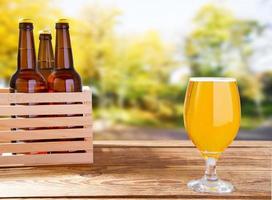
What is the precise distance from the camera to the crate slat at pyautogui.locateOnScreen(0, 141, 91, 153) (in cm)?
78

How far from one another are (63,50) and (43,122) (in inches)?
5.6

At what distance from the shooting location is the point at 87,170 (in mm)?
741

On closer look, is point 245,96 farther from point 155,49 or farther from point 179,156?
point 179,156

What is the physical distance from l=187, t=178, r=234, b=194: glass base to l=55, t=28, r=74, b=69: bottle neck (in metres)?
0.33

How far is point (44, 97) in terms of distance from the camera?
81 centimetres

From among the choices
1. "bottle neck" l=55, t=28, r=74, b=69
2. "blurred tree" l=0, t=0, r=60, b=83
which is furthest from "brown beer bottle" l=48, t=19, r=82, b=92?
"blurred tree" l=0, t=0, r=60, b=83

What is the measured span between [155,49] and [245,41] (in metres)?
0.66

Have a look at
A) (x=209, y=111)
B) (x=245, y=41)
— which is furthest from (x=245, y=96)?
(x=209, y=111)

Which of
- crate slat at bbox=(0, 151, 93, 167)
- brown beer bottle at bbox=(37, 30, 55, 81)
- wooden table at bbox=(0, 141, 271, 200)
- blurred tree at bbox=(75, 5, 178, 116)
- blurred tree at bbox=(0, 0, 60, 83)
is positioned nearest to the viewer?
wooden table at bbox=(0, 141, 271, 200)

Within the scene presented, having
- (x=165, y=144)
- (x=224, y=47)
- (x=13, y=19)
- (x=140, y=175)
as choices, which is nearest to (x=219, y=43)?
(x=224, y=47)

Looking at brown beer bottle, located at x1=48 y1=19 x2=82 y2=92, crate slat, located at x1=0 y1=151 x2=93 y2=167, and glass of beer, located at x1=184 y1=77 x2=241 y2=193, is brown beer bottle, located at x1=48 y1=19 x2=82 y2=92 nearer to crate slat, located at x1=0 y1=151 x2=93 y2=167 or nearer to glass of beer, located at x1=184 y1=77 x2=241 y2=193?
crate slat, located at x1=0 y1=151 x2=93 y2=167

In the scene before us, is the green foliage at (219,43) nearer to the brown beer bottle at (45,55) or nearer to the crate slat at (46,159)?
the brown beer bottle at (45,55)

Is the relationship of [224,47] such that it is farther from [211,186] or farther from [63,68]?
[211,186]

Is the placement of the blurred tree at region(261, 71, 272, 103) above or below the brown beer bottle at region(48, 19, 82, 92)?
below
